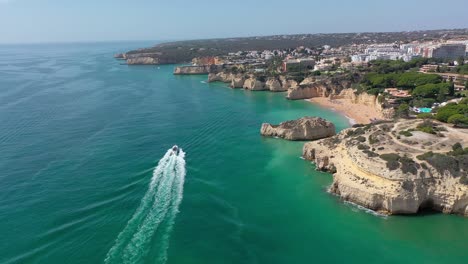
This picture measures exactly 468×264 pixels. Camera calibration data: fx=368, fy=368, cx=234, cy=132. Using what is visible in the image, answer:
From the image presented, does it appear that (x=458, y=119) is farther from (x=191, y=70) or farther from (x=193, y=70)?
(x=191, y=70)

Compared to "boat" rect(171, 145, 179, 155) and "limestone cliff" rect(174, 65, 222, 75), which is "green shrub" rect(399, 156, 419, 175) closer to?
"boat" rect(171, 145, 179, 155)

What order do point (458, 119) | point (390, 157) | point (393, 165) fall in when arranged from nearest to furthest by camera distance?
point (393, 165)
point (390, 157)
point (458, 119)

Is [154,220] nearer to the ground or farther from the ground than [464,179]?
nearer to the ground

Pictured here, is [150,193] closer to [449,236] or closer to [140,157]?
[140,157]

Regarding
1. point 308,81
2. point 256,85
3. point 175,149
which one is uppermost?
point 308,81

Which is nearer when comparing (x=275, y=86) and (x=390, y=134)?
(x=390, y=134)

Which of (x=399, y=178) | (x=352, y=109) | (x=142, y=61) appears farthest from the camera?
(x=142, y=61)

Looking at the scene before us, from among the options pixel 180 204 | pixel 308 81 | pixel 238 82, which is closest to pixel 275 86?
pixel 308 81
